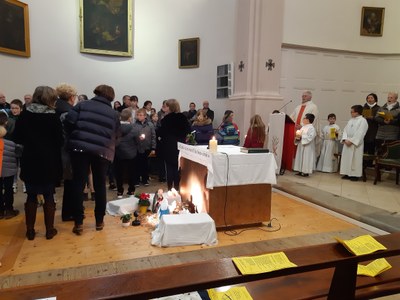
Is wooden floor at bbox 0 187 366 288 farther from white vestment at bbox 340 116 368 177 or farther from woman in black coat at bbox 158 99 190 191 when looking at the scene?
white vestment at bbox 340 116 368 177

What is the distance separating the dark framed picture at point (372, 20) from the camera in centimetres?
879

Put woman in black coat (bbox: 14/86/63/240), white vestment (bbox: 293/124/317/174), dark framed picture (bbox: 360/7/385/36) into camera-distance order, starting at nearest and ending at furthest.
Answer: woman in black coat (bbox: 14/86/63/240) → white vestment (bbox: 293/124/317/174) → dark framed picture (bbox: 360/7/385/36)

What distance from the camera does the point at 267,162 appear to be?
3959 millimetres

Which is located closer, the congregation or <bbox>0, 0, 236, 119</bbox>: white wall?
the congregation

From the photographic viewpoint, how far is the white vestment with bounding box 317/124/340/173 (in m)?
7.48

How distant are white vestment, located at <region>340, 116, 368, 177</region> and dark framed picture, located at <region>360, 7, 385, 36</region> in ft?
12.1

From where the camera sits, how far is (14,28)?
26.0ft

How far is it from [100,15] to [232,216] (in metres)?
7.76

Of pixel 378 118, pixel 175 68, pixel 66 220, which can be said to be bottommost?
pixel 66 220

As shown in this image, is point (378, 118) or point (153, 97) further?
point (153, 97)

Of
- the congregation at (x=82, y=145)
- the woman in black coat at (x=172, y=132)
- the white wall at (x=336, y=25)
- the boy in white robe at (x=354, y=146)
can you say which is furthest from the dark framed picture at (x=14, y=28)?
the boy in white robe at (x=354, y=146)

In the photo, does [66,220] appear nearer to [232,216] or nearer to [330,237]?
[232,216]

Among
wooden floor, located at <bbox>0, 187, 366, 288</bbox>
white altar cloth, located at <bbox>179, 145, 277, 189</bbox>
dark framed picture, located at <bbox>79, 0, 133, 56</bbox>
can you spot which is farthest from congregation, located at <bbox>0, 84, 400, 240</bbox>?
dark framed picture, located at <bbox>79, 0, 133, 56</bbox>

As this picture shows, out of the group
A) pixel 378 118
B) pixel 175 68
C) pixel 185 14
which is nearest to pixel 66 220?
pixel 378 118
